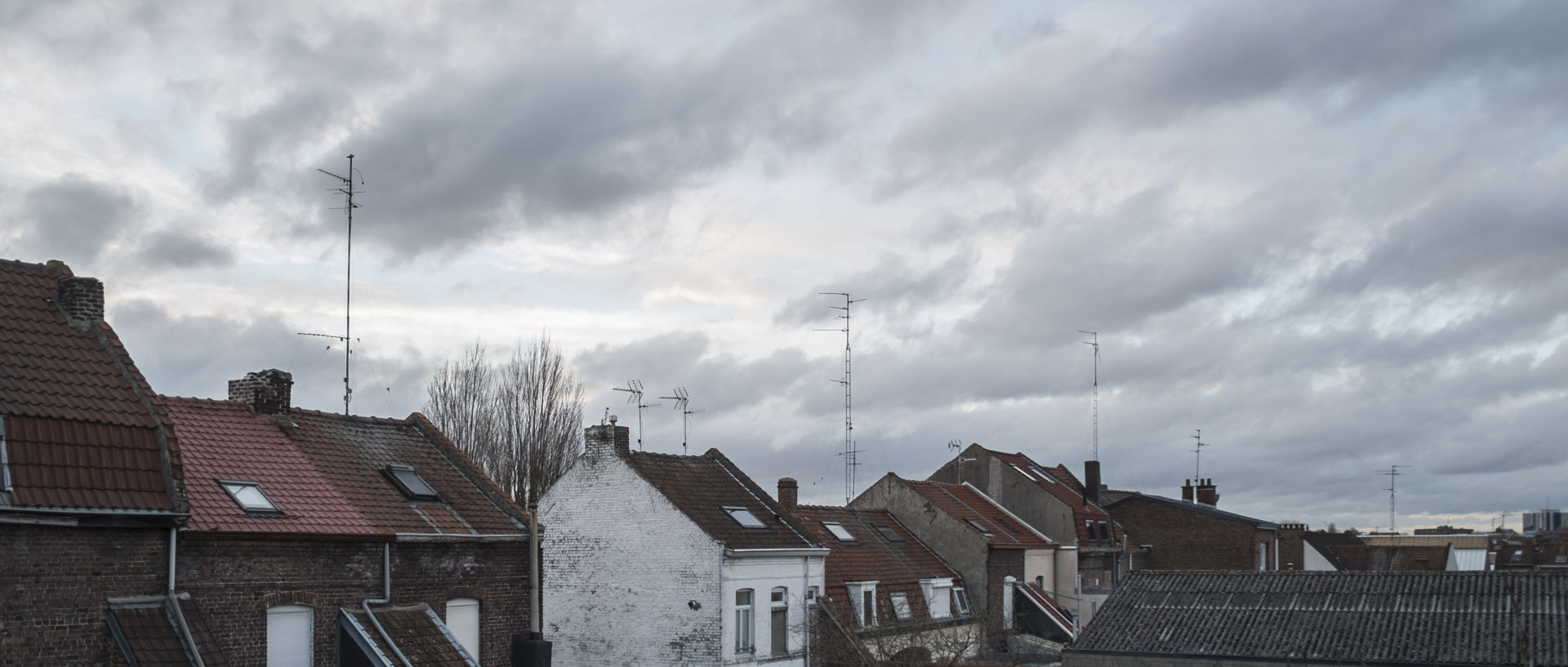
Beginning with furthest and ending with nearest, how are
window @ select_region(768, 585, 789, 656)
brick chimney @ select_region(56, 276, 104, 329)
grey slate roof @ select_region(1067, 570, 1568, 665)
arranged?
window @ select_region(768, 585, 789, 656)
grey slate roof @ select_region(1067, 570, 1568, 665)
brick chimney @ select_region(56, 276, 104, 329)

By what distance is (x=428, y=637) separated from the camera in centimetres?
2309

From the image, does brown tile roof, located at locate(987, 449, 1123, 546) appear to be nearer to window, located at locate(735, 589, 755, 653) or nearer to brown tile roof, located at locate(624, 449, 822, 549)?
brown tile roof, located at locate(624, 449, 822, 549)

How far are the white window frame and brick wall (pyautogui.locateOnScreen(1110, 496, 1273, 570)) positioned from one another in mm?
41103

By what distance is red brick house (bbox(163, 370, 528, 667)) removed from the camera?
2066 cm

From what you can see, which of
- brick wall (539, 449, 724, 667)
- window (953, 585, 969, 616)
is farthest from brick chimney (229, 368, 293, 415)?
window (953, 585, 969, 616)

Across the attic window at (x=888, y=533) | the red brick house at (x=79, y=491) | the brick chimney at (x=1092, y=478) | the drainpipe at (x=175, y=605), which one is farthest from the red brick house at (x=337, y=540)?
the brick chimney at (x=1092, y=478)

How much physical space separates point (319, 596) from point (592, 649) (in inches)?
557

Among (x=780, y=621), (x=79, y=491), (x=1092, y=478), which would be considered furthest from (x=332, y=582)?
(x=1092, y=478)

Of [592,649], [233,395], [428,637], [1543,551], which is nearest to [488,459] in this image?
[592,649]

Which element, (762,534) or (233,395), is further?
(762,534)

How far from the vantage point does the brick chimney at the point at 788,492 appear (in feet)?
130

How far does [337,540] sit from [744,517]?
15557 mm

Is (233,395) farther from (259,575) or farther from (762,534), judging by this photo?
(762,534)

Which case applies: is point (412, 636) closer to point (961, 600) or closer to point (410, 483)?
point (410, 483)
